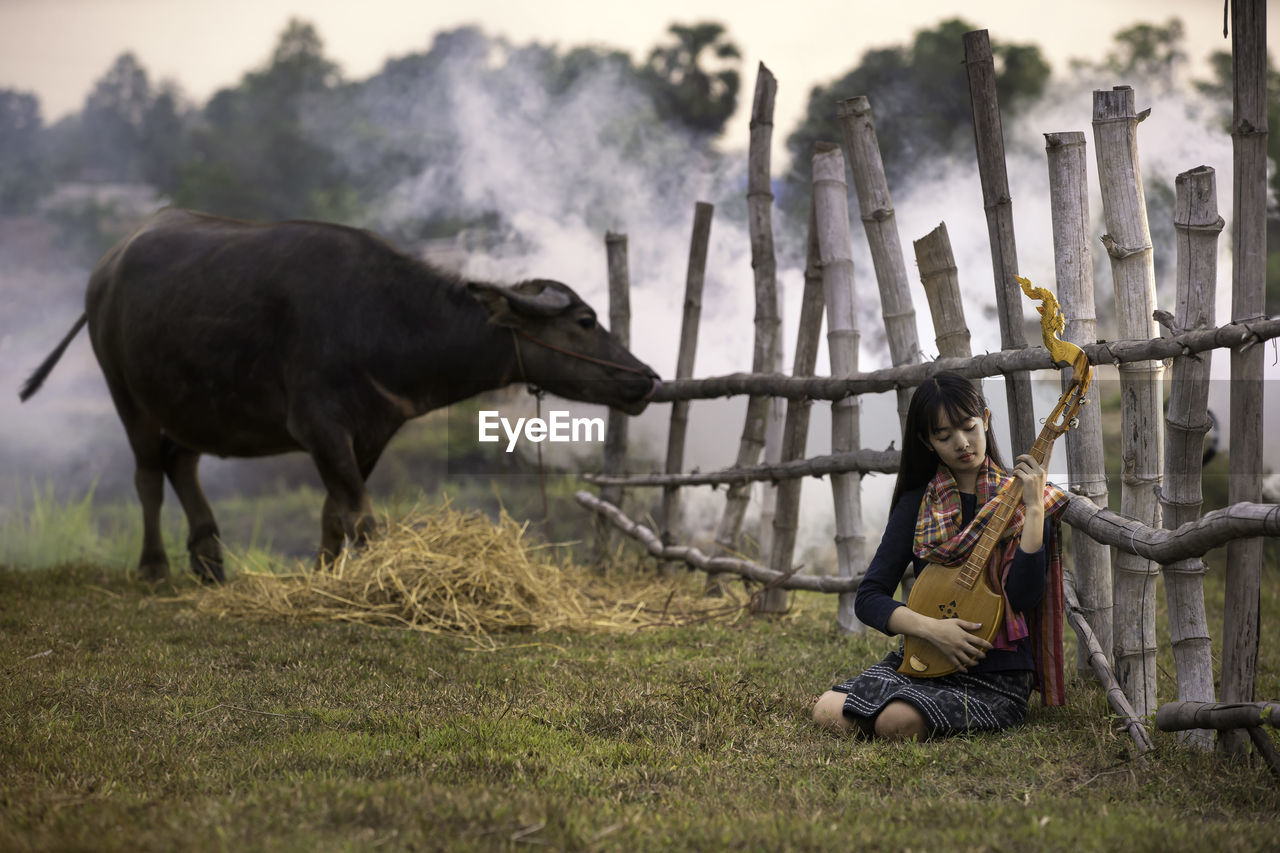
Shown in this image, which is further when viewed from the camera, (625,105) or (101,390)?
(625,105)

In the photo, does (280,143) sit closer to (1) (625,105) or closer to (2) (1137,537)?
(1) (625,105)

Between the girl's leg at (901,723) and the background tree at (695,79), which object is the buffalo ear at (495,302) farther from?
the background tree at (695,79)

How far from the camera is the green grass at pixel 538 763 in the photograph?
2.13 metres

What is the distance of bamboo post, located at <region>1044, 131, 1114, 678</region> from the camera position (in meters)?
3.32

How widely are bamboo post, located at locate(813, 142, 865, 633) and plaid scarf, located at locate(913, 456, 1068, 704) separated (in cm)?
169

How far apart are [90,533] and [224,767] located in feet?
22.8

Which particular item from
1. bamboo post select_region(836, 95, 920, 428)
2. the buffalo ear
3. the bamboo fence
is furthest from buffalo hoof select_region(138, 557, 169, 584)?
bamboo post select_region(836, 95, 920, 428)

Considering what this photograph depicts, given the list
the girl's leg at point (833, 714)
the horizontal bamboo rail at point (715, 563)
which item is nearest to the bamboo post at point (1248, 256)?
the girl's leg at point (833, 714)

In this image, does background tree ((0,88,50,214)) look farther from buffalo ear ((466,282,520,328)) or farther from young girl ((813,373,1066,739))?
young girl ((813,373,1066,739))

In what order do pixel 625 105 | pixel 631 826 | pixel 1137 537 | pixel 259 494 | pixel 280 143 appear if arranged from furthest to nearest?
pixel 280 143 < pixel 625 105 < pixel 259 494 < pixel 1137 537 < pixel 631 826

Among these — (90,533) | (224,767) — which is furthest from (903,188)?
(224,767)

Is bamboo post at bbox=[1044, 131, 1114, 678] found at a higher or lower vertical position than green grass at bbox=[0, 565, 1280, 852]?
higher

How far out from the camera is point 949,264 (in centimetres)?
Answer: 392

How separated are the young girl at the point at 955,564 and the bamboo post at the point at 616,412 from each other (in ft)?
12.6
